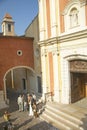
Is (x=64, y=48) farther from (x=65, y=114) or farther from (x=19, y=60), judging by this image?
(x=19, y=60)

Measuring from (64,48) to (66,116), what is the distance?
15.0 feet

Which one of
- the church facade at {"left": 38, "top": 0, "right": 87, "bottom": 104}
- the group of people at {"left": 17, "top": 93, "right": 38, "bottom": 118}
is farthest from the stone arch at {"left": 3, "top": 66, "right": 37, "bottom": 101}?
the church facade at {"left": 38, "top": 0, "right": 87, "bottom": 104}


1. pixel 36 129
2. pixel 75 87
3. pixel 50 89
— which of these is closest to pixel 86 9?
pixel 75 87

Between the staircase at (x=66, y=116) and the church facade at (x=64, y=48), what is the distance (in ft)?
3.14

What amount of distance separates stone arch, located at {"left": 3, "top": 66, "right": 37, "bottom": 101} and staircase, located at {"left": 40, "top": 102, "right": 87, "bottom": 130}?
22.3 feet

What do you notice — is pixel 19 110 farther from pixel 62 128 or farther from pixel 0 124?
pixel 62 128

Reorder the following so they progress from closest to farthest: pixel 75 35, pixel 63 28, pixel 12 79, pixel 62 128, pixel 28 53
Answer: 1. pixel 62 128
2. pixel 75 35
3. pixel 63 28
4. pixel 28 53
5. pixel 12 79

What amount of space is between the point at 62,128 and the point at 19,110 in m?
4.96

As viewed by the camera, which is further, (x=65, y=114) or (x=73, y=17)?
(x=73, y=17)

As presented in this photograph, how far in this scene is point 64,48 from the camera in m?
13.2

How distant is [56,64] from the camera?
13.9 metres

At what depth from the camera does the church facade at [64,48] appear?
11.8 meters

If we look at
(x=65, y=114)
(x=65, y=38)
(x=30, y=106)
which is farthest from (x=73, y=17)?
(x=30, y=106)

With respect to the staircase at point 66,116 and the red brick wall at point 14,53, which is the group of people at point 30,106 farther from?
the red brick wall at point 14,53
